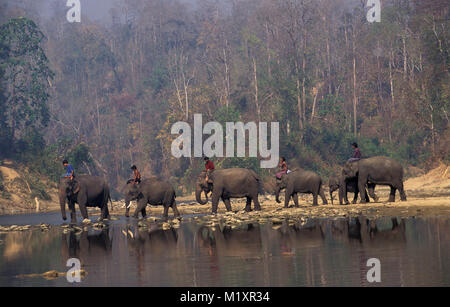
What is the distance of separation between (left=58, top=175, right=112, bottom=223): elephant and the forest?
733 inches

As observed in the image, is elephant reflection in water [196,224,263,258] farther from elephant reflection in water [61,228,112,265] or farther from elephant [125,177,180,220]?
elephant [125,177,180,220]

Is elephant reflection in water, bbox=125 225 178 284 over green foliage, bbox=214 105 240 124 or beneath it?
beneath

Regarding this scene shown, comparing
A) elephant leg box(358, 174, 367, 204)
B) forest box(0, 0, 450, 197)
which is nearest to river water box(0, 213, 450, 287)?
elephant leg box(358, 174, 367, 204)

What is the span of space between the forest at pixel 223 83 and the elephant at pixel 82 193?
18.6m

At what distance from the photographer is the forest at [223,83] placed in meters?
51.1

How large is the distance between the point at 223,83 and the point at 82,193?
35.0 m

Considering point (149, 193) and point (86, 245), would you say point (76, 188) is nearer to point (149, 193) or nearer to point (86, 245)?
point (149, 193)

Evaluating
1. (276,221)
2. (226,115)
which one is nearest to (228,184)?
(276,221)

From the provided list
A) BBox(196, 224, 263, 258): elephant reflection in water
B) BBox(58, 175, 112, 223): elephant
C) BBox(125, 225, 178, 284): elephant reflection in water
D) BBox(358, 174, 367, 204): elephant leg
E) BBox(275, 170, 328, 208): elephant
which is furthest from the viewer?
BBox(275, 170, 328, 208): elephant

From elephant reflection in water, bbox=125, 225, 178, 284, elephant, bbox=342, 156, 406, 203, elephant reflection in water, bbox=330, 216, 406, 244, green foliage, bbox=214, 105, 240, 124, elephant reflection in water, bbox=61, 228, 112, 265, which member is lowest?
elephant reflection in water, bbox=61, 228, 112, 265

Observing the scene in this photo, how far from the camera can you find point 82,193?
29609 mm

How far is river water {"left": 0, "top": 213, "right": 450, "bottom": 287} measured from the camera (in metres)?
15.1
